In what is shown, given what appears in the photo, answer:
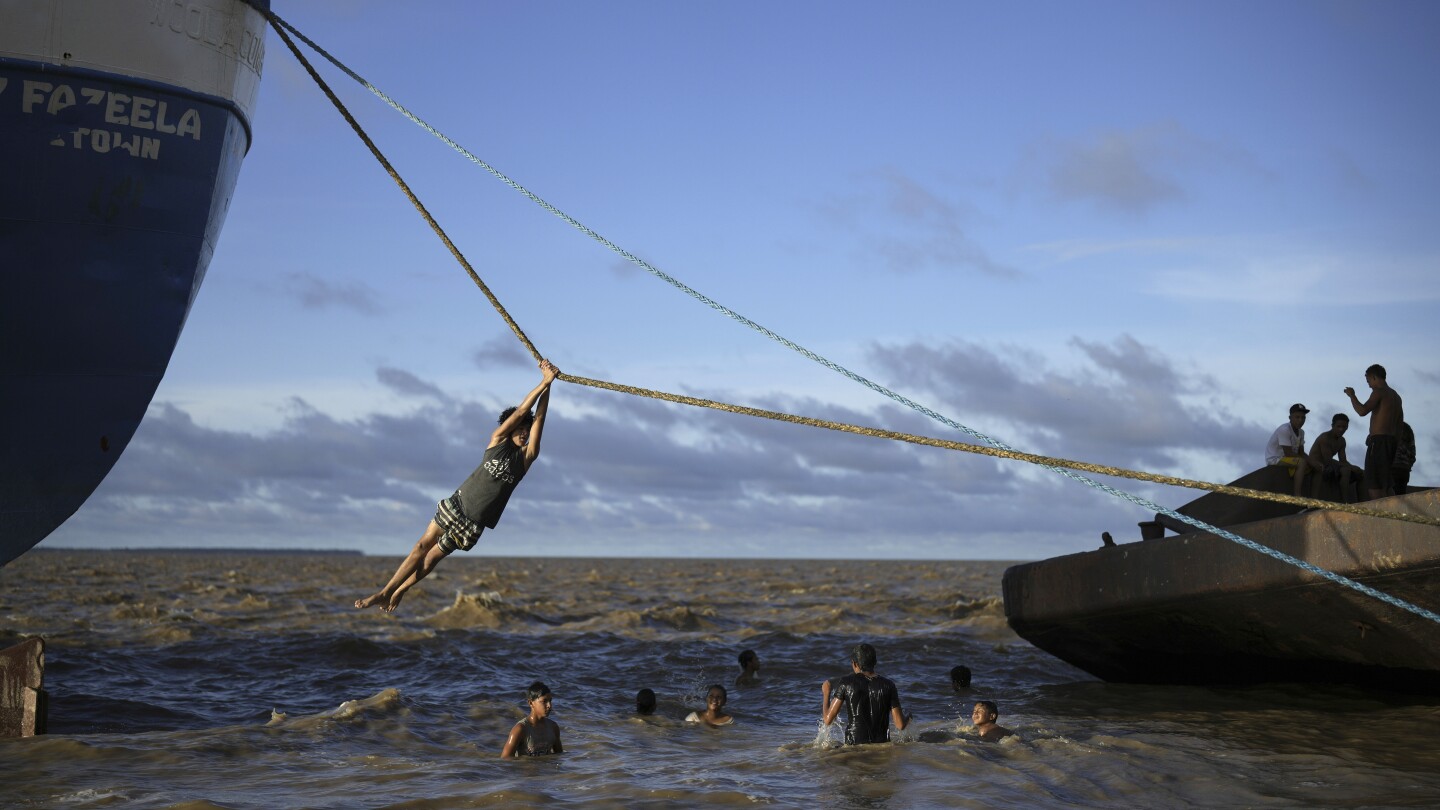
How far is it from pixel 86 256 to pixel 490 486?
624 centimetres

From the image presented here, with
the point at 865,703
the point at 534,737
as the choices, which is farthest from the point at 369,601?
the point at 865,703

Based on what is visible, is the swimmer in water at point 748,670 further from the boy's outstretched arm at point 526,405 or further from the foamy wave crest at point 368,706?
the boy's outstretched arm at point 526,405

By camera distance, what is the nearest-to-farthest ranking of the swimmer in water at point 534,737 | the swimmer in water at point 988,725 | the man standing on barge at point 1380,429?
the man standing on barge at point 1380,429 < the swimmer in water at point 534,737 < the swimmer in water at point 988,725

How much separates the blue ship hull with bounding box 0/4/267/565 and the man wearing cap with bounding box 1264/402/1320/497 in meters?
12.2

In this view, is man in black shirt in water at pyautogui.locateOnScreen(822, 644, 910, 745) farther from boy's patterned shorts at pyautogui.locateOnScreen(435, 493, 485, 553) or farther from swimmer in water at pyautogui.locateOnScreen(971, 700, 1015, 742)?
boy's patterned shorts at pyautogui.locateOnScreen(435, 493, 485, 553)

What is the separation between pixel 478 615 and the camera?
3000 centimetres

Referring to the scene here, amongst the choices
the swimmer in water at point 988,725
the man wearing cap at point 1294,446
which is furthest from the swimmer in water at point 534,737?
the man wearing cap at point 1294,446

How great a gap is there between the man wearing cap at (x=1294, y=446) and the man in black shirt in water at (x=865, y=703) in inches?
204

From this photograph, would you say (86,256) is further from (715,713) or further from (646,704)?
(715,713)

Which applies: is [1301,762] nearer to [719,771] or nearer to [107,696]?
[719,771]

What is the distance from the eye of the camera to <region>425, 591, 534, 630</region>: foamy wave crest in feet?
95.7

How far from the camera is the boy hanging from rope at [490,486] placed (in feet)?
31.1

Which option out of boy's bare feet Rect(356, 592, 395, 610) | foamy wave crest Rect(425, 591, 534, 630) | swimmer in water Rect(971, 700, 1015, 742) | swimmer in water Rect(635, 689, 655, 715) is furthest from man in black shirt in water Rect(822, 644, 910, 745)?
foamy wave crest Rect(425, 591, 534, 630)

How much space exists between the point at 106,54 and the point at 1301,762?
13.4 meters
